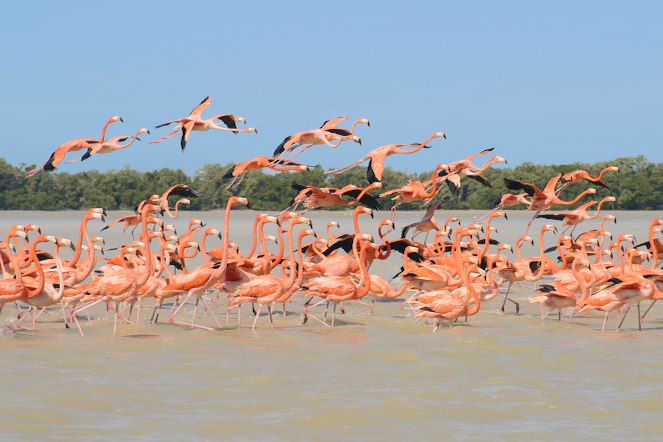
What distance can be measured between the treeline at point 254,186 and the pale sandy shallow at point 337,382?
38694mm

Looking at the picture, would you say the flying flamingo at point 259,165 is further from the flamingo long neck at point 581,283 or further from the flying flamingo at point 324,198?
the flamingo long neck at point 581,283

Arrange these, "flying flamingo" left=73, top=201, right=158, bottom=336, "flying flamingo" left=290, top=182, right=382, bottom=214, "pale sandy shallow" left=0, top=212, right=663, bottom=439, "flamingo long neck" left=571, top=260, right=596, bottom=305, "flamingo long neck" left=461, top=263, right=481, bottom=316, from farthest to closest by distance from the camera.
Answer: "flying flamingo" left=290, top=182, right=382, bottom=214
"flamingo long neck" left=571, top=260, right=596, bottom=305
"flamingo long neck" left=461, top=263, right=481, bottom=316
"flying flamingo" left=73, top=201, right=158, bottom=336
"pale sandy shallow" left=0, top=212, right=663, bottom=439

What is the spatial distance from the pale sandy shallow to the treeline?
127 feet

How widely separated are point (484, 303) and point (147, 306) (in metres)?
5.18

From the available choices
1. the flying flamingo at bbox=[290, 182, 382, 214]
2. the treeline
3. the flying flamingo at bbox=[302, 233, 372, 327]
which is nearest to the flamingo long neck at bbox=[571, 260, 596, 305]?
the flying flamingo at bbox=[302, 233, 372, 327]

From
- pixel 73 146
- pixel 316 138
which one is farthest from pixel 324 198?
pixel 73 146

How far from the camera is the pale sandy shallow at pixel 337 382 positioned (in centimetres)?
677

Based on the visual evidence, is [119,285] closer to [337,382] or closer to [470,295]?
[337,382]

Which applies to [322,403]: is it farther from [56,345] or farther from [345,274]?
[345,274]

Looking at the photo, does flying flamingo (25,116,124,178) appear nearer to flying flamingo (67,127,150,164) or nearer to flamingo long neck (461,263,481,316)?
flying flamingo (67,127,150,164)

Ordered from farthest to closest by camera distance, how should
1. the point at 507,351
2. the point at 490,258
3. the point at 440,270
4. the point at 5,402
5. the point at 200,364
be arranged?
1. the point at 490,258
2. the point at 440,270
3. the point at 507,351
4. the point at 200,364
5. the point at 5,402

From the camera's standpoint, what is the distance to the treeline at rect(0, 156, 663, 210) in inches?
1998

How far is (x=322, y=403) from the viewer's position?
7.40 metres

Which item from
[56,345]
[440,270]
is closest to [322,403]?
[56,345]
